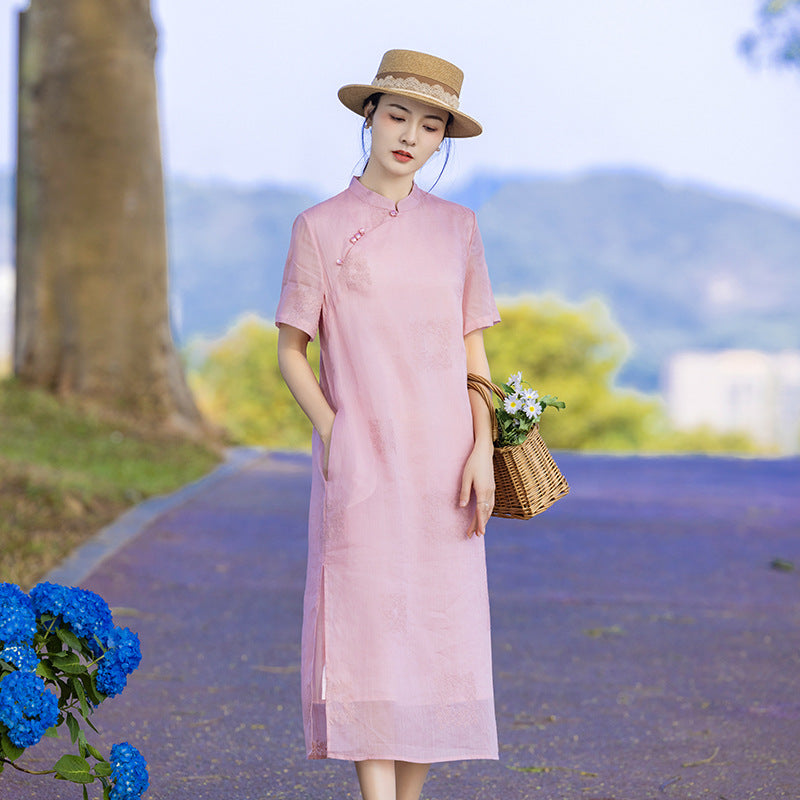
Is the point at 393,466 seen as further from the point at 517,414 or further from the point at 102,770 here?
the point at 102,770

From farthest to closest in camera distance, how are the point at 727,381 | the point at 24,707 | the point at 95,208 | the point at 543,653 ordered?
the point at 727,381, the point at 95,208, the point at 543,653, the point at 24,707

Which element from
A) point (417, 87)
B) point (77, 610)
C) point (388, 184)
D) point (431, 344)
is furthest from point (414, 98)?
point (77, 610)

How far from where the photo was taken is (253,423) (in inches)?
967

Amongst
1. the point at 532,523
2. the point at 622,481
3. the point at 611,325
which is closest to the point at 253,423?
the point at 611,325

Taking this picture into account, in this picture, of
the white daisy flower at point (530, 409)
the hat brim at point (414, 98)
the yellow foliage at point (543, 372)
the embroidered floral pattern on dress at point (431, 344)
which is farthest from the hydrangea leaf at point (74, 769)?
the yellow foliage at point (543, 372)

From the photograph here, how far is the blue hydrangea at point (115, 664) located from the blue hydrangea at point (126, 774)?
115mm

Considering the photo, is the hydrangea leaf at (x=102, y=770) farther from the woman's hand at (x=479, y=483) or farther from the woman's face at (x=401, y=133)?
the woman's face at (x=401, y=133)

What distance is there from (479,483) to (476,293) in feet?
1.45

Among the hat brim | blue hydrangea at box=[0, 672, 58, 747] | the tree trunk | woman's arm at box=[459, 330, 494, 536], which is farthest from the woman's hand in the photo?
the tree trunk

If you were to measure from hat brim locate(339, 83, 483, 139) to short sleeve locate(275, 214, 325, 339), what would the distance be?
0.97 feet

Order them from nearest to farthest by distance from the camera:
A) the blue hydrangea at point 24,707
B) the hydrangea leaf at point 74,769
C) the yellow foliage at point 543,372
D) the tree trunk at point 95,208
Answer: the blue hydrangea at point 24,707 → the hydrangea leaf at point 74,769 → the tree trunk at point 95,208 → the yellow foliage at point 543,372

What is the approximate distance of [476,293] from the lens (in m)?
2.98

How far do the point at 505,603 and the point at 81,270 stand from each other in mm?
7095

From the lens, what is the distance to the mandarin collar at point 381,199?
290cm
